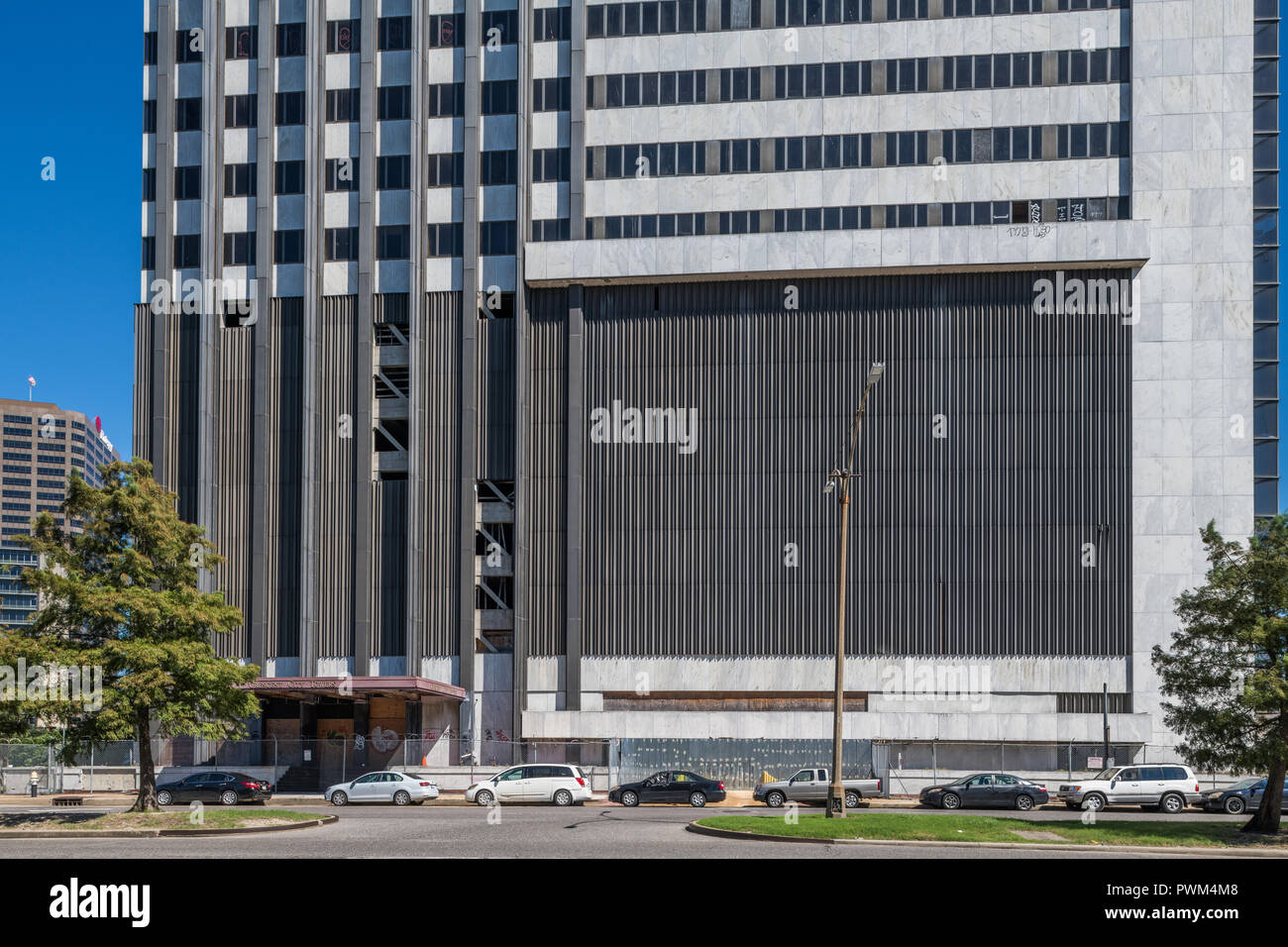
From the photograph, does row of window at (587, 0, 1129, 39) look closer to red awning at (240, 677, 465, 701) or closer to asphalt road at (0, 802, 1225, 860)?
red awning at (240, 677, 465, 701)

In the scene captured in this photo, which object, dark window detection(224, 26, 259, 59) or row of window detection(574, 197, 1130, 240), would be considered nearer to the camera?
row of window detection(574, 197, 1130, 240)

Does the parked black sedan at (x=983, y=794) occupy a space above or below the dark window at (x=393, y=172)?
below

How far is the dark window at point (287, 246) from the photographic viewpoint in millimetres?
63375

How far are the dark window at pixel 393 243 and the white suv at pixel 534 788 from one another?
2827cm

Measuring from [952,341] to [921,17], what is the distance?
53.1ft

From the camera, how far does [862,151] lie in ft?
198

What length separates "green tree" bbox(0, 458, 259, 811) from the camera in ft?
120

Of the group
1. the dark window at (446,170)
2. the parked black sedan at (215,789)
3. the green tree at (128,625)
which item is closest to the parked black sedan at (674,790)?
the parked black sedan at (215,789)

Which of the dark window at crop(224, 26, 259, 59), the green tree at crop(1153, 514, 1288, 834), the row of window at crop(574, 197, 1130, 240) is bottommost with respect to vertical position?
the green tree at crop(1153, 514, 1288, 834)

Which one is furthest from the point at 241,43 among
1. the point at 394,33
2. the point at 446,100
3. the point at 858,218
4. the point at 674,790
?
the point at 674,790

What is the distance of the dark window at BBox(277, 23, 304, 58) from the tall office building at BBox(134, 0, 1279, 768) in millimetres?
196

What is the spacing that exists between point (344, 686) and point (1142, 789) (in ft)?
105

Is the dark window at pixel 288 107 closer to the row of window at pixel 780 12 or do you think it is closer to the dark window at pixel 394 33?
the dark window at pixel 394 33

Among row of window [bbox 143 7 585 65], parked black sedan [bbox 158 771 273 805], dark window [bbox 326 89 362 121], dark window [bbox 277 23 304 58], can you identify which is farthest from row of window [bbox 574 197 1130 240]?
parked black sedan [bbox 158 771 273 805]
